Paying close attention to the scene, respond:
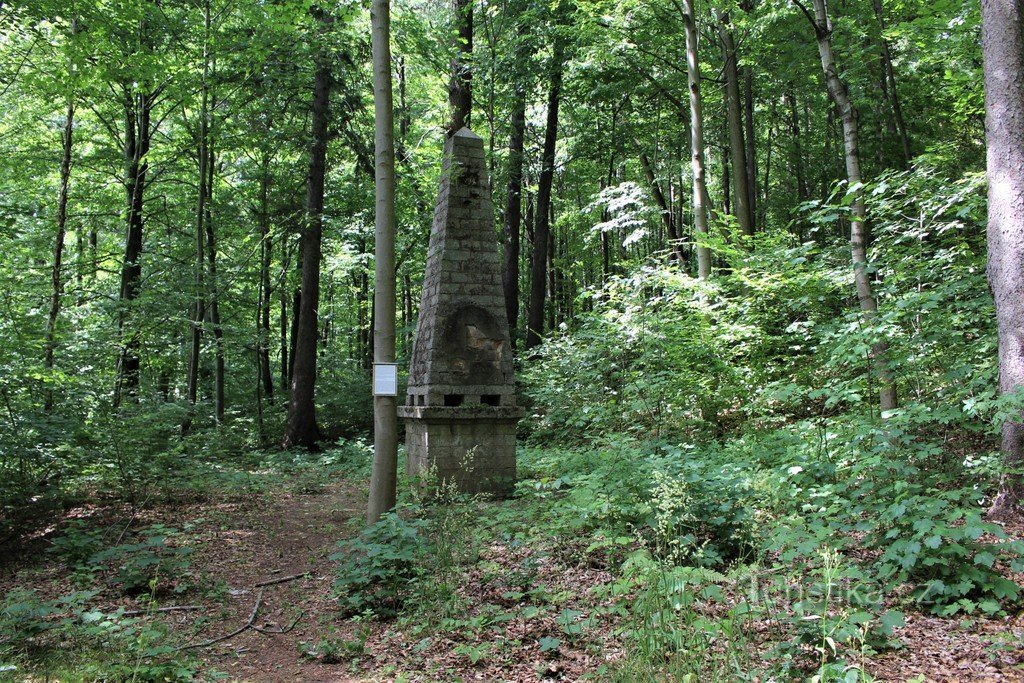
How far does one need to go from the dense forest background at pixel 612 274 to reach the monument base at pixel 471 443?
2.50ft

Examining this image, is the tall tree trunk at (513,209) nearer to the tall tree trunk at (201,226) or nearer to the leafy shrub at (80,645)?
the tall tree trunk at (201,226)

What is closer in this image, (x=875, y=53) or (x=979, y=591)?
(x=979, y=591)

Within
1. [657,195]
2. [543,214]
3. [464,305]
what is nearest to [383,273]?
[464,305]

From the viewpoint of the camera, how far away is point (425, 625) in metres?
4.51

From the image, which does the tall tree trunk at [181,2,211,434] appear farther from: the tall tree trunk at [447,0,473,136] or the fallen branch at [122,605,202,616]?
the fallen branch at [122,605,202,616]

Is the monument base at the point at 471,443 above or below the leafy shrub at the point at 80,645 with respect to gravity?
above

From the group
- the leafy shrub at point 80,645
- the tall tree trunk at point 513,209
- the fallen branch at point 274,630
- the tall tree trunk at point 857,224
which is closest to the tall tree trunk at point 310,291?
the tall tree trunk at point 513,209

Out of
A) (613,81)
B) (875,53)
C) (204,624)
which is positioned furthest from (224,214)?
(875,53)

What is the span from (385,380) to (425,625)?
263 centimetres

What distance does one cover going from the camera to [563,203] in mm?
23531

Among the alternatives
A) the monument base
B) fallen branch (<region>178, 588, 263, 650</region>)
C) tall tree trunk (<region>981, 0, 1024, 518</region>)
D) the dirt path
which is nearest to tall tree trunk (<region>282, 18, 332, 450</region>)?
the dirt path

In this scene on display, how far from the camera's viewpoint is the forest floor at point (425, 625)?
353cm

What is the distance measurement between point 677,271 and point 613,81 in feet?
21.1

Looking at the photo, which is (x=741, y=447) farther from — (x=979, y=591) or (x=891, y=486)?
(x=979, y=591)
